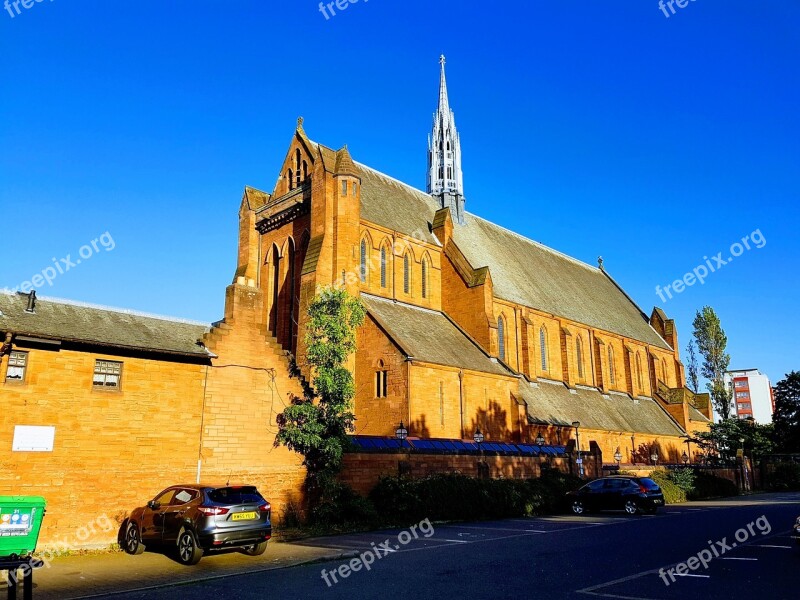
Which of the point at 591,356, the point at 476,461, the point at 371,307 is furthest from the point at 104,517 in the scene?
the point at 591,356

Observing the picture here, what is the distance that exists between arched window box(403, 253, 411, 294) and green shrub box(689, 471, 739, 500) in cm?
2010

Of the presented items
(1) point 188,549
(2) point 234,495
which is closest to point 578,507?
(2) point 234,495

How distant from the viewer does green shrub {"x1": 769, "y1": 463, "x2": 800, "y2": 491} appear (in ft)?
166

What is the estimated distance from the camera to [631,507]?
24844 mm

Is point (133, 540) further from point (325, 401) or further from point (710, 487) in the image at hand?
point (710, 487)

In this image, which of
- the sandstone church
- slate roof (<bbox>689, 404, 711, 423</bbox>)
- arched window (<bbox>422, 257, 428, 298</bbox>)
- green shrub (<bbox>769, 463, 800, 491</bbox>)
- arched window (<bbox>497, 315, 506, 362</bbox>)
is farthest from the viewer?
slate roof (<bbox>689, 404, 711, 423</bbox>)

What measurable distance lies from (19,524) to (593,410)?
40.5 metres

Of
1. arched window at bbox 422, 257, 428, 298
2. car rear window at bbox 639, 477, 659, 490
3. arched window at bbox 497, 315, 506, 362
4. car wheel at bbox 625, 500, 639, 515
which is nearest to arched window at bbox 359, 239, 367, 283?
arched window at bbox 422, 257, 428, 298

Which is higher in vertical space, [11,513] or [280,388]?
[280,388]

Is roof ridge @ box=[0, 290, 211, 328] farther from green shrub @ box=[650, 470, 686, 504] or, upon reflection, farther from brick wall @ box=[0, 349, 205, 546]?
green shrub @ box=[650, 470, 686, 504]

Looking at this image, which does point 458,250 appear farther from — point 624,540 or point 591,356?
point 624,540

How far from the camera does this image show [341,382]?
21141 mm

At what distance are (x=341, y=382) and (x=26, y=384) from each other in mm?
9095

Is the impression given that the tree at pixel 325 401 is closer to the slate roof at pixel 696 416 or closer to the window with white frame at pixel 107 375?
the window with white frame at pixel 107 375
